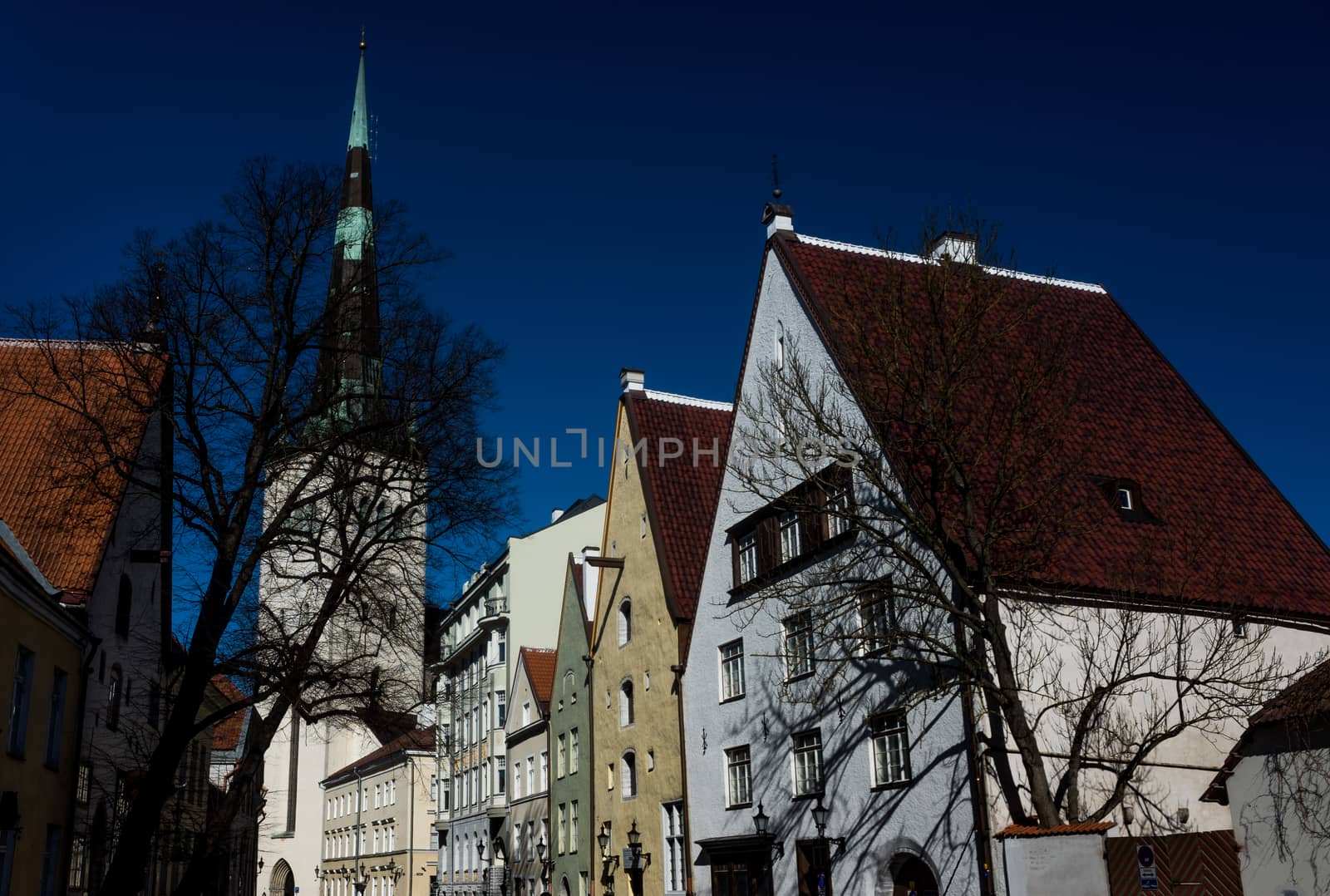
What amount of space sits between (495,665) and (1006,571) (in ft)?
125

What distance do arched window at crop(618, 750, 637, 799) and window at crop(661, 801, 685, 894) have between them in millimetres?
2457

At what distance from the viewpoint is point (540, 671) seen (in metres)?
46.6

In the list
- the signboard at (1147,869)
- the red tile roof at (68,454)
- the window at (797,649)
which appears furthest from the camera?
the window at (797,649)

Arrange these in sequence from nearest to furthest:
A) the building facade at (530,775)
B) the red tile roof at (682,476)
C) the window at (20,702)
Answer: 1. the window at (20,702)
2. the red tile roof at (682,476)
3. the building facade at (530,775)

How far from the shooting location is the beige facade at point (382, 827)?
6638cm

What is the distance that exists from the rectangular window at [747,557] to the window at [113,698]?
43.7 feet

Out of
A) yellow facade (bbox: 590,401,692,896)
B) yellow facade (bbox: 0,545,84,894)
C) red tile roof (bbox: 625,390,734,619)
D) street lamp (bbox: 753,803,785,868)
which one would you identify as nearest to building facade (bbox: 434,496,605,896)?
yellow facade (bbox: 590,401,692,896)

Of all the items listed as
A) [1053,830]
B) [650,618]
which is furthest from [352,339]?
[650,618]

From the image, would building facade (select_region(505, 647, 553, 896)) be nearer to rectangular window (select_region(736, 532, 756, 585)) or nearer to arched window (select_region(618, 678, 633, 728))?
arched window (select_region(618, 678, 633, 728))

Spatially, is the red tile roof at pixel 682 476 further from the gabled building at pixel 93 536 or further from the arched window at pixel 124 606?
the arched window at pixel 124 606

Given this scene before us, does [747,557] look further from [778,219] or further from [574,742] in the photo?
[574,742]

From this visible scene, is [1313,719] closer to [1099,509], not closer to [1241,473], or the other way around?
[1099,509]

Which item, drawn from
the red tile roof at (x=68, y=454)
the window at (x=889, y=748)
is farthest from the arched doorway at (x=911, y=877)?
the red tile roof at (x=68, y=454)

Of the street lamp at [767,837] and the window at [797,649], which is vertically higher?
the window at [797,649]
